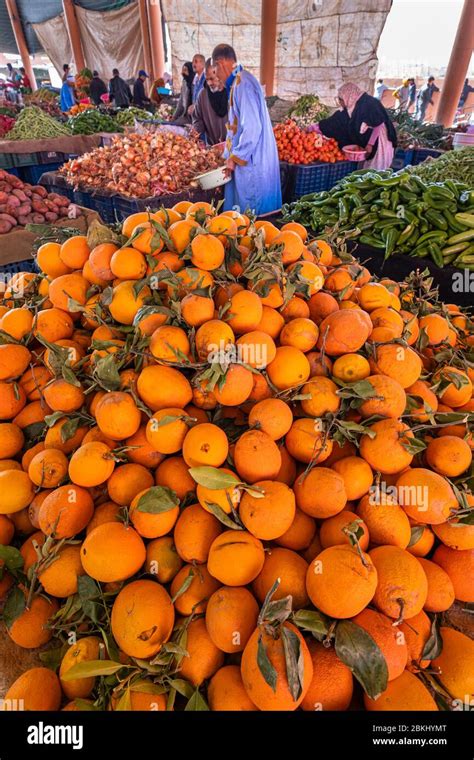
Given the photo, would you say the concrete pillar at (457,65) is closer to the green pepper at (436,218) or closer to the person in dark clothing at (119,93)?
the green pepper at (436,218)

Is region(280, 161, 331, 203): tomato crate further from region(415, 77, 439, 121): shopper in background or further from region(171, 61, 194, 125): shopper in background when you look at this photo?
region(415, 77, 439, 121): shopper in background

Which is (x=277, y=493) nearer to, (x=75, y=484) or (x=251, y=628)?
(x=251, y=628)

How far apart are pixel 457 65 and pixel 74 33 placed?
1561cm

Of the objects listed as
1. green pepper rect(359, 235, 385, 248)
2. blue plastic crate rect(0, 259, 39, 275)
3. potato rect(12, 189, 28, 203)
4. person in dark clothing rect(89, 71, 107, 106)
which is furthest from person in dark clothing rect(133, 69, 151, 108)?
green pepper rect(359, 235, 385, 248)

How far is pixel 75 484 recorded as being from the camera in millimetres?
1131

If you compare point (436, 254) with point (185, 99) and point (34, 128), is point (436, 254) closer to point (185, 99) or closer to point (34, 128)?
point (185, 99)

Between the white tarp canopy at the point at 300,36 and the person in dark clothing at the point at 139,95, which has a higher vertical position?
the white tarp canopy at the point at 300,36

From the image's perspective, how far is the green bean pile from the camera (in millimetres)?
7711

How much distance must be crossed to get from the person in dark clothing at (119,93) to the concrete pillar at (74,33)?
5419 mm

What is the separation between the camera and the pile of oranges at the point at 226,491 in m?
0.90

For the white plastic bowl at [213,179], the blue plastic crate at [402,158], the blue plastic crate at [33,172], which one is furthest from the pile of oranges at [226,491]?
the blue plastic crate at [402,158]

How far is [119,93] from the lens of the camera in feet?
44.4

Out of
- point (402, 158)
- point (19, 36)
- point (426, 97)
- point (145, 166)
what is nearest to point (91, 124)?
point (145, 166)
